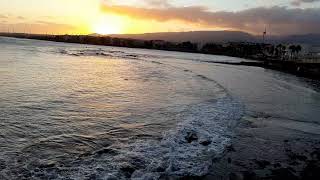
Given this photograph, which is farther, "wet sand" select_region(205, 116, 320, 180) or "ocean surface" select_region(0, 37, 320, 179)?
"wet sand" select_region(205, 116, 320, 180)

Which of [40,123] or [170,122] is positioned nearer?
[40,123]

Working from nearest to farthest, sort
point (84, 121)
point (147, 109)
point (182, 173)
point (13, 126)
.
→ point (182, 173) → point (13, 126) → point (84, 121) → point (147, 109)

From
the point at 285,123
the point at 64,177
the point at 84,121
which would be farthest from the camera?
the point at 285,123

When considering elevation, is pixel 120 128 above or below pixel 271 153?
above

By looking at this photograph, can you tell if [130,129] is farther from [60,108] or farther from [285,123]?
[285,123]

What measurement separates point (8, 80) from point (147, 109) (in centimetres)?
1700

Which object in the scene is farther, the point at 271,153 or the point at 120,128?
the point at 120,128

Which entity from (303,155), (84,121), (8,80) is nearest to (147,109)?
(84,121)

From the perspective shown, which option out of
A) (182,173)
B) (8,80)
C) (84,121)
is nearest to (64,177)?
(182,173)

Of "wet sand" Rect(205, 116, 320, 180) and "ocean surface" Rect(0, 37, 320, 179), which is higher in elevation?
"ocean surface" Rect(0, 37, 320, 179)

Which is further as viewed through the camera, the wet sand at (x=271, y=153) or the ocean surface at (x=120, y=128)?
the wet sand at (x=271, y=153)

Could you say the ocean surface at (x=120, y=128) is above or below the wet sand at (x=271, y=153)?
above

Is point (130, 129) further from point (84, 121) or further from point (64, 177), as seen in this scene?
point (64, 177)

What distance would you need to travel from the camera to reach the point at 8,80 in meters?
34.6
